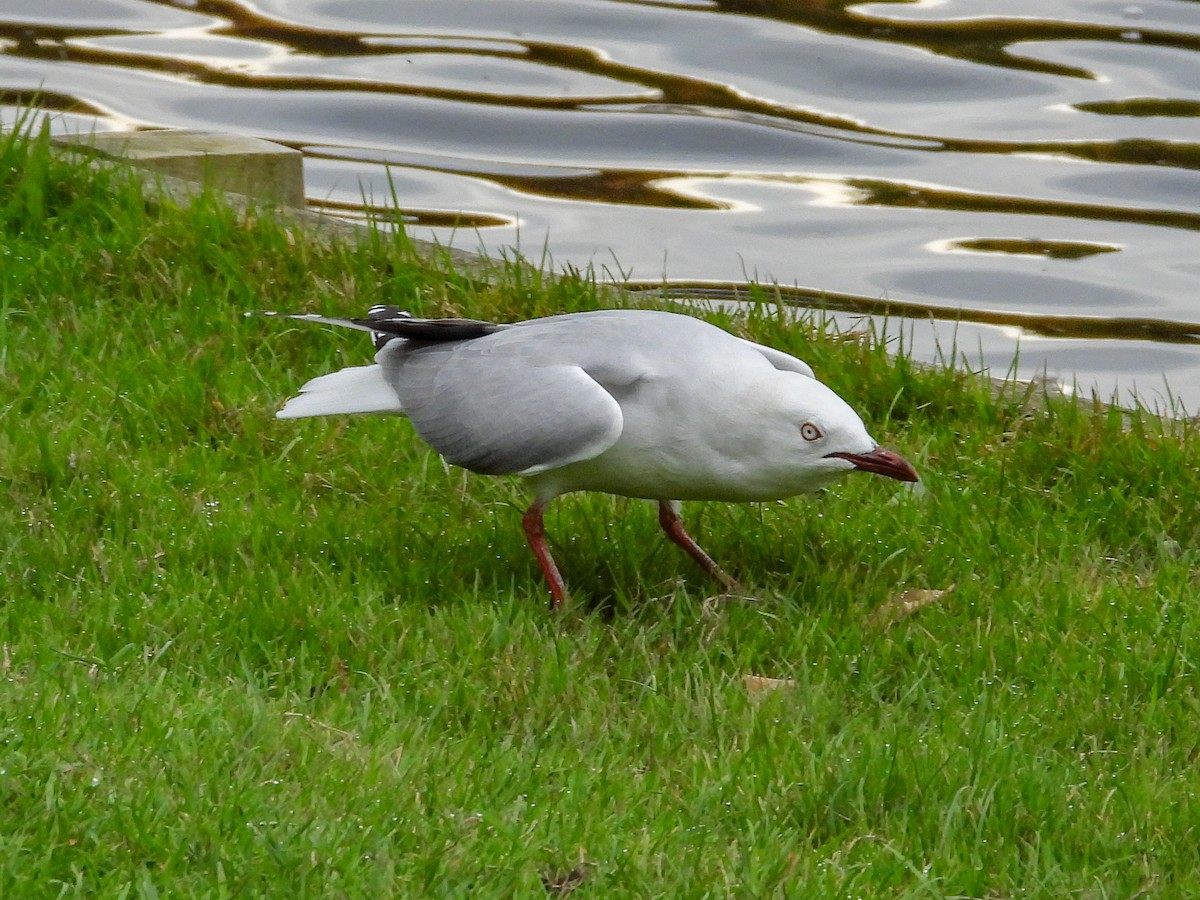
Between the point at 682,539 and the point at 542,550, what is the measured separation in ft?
1.33

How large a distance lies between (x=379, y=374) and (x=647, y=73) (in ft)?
21.6

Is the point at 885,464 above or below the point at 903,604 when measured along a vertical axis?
above

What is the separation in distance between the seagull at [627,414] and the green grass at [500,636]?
1.00 feet

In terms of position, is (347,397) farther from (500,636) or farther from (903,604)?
(903,604)

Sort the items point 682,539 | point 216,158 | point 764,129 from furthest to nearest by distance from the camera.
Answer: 1. point 764,129
2. point 216,158
3. point 682,539

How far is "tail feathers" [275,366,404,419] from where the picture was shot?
15.2ft

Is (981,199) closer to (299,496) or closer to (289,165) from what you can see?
(289,165)

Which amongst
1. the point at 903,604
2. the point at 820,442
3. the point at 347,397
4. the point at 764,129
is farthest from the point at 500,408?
the point at 764,129

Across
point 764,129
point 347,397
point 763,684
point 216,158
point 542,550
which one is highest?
point 216,158

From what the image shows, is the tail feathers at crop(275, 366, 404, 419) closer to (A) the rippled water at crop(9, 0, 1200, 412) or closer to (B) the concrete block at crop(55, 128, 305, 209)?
(B) the concrete block at crop(55, 128, 305, 209)

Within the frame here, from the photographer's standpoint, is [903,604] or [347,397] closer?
[903,604]

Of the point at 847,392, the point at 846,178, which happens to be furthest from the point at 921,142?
the point at 847,392

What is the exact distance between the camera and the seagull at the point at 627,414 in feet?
13.9

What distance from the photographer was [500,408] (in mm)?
4414
